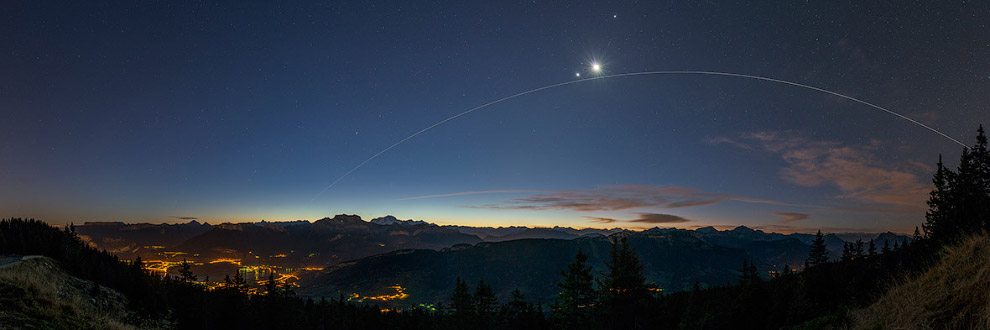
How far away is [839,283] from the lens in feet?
136

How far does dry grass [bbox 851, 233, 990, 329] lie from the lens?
282 inches

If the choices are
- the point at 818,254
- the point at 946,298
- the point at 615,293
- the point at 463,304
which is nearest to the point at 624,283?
the point at 615,293

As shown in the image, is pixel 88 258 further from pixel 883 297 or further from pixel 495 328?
pixel 883 297

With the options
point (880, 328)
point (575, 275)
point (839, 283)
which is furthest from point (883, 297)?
point (839, 283)

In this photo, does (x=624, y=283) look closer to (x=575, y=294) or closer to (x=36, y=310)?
(x=575, y=294)

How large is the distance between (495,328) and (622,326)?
27.6 metres

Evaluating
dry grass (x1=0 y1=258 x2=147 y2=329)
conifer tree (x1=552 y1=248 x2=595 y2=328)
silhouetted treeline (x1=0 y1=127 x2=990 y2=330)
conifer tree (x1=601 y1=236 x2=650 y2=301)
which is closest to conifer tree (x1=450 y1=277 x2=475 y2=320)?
silhouetted treeline (x1=0 y1=127 x2=990 y2=330)

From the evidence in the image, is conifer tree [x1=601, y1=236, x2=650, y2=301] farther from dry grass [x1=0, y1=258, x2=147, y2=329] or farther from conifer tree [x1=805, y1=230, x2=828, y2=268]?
conifer tree [x1=805, y1=230, x2=828, y2=268]

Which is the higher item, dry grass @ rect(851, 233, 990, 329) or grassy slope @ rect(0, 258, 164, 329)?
dry grass @ rect(851, 233, 990, 329)

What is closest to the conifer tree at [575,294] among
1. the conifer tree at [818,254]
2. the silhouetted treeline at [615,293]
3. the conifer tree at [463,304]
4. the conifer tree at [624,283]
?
the silhouetted treeline at [615,293]

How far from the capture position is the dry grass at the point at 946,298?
7172 millimetres

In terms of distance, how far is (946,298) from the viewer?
7.82 metres

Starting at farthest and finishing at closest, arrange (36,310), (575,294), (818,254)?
(818,254) → (575,294) → (36,310)

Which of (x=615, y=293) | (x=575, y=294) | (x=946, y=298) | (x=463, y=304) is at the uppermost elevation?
(x=946, y=298)
